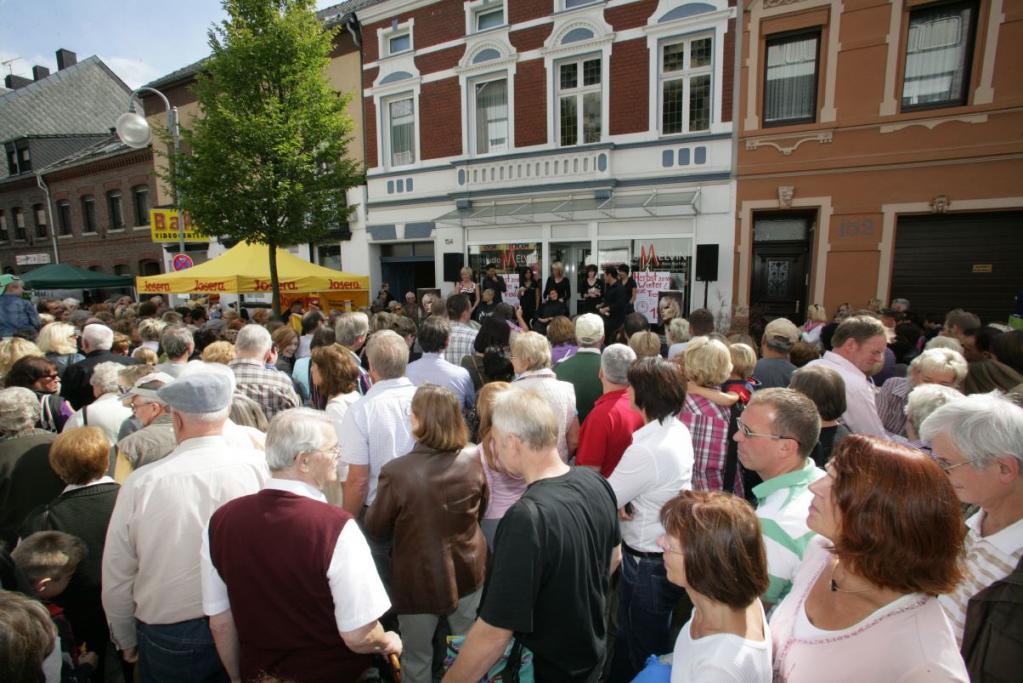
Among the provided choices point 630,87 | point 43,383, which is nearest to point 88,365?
point 43,383

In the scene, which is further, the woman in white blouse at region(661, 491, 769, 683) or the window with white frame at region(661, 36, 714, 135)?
the window with white frame at region(661, 36, 714, 135)

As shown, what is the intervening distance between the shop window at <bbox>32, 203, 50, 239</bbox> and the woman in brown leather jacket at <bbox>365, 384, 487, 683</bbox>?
31.0 meters

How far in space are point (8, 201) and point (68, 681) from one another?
3464 cm

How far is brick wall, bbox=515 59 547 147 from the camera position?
11.4 metres

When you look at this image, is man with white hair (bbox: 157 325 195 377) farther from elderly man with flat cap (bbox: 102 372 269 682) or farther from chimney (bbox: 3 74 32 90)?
chimney (bbox: 3 74 32 90)

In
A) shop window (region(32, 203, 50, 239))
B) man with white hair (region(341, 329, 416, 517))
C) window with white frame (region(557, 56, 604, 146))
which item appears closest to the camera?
man with white hair (region(341, 329, 416, 517))

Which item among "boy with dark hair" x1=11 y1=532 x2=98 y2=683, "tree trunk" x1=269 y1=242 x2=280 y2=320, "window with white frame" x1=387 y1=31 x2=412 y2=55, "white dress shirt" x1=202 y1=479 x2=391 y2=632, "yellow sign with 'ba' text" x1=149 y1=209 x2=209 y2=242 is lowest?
"boy with dark hair" x1=11 y1=532 x2=98 y2=683

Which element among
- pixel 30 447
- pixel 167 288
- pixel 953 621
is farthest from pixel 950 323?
pixel 167 288

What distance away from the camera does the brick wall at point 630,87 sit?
10.3 metres

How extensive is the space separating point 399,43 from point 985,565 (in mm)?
14967

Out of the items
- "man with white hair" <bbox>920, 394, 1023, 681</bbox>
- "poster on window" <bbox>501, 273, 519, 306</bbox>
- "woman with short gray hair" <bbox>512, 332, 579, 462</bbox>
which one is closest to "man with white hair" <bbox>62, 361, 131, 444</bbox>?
"woman with short gray hair" <bbox>512, 332, 579, 462</bbox>

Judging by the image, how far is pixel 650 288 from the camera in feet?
33.8

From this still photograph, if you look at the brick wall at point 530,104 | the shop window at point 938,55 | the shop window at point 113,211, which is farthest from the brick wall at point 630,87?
the shop window at point 113,211

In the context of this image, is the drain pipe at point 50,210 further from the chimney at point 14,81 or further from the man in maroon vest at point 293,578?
the man in maroon vest at point 293,578
